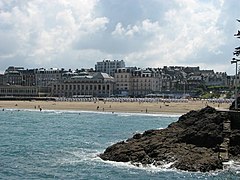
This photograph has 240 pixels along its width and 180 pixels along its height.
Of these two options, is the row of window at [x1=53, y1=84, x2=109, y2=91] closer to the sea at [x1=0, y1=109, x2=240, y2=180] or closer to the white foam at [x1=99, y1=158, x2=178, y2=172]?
the sea at [x1=0, y1=109, x2=240, y2=180]

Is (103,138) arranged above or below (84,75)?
below

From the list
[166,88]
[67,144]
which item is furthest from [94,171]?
[166,88]

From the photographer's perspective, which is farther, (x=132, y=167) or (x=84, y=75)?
(x=84, y=75)

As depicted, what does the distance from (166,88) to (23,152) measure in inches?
5716

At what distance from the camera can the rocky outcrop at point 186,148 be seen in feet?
77.8

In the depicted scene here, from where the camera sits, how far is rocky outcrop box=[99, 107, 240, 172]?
23.7 meters

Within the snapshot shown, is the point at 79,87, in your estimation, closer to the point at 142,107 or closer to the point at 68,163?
the point at 142,107

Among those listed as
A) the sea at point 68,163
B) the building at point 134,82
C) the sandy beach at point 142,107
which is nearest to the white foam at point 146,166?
the sea at point 68,163

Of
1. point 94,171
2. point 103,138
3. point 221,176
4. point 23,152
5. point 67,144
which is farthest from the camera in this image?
point 103,138

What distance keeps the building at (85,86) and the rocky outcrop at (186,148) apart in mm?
125502

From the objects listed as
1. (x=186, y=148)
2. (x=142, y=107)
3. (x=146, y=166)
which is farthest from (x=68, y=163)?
(x=142, y=107)

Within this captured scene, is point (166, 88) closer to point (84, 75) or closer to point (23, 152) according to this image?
point (84, 75)

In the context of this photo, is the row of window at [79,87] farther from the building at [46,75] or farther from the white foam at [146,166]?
the white foam at [146,166]

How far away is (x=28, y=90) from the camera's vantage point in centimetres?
15762
